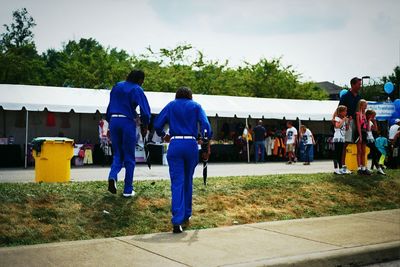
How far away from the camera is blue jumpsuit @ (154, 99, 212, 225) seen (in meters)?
6.61

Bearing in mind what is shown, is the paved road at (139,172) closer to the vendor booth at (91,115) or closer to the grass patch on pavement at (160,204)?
the vendor booth at (91,115)

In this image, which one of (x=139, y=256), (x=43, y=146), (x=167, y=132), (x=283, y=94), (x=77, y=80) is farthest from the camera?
(x=283, y=94)

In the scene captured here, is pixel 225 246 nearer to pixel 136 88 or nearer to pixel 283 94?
pixel 136 88

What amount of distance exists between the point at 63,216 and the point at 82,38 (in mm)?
67266

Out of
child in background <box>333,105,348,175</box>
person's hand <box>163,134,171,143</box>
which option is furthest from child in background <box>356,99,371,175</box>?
person's hand <box>163,134,171,143</box>

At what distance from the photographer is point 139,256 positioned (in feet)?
17.1

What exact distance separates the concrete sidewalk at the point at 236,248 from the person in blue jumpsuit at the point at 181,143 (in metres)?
0.42

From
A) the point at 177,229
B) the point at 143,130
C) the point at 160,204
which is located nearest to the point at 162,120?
the point at 143,130

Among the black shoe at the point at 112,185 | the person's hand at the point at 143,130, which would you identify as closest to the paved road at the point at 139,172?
the black shoe at the point at 112,185

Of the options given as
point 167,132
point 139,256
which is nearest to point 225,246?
point 139,256

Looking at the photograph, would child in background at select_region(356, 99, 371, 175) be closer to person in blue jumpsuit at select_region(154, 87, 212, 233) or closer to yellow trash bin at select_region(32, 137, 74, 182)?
→ person in blue jumpsuit at select_region(154, 87, 212, 233)

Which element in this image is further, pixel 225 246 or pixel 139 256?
pixel 225 246

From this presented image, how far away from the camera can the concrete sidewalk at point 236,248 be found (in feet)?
16.5

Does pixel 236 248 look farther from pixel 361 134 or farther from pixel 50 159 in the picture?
pixel 361 134
